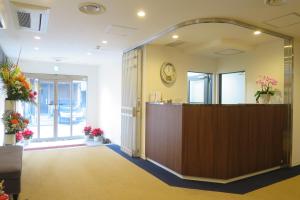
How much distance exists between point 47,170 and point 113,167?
1.20 m

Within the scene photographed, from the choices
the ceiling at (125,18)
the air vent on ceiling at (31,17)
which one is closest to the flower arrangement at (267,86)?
the ceiling at (125,18)

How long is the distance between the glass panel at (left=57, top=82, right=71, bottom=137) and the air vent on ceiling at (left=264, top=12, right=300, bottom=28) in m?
6.64

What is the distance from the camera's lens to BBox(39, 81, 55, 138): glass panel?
7.80m

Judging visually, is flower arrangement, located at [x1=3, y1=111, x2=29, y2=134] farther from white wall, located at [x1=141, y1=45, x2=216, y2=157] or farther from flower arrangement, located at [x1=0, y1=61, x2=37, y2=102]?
white wall, located at [x1=141, y1=45, x2=216, y2=157]

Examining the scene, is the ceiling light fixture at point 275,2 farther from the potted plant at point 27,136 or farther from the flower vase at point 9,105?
the potted plant at point 27,136

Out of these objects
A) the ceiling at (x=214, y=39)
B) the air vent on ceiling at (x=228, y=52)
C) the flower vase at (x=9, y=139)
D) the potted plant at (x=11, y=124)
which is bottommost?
the flower vase at (x=9, y=139)

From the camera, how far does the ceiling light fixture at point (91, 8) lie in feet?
9.71

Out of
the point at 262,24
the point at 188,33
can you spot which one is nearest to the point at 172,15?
the point at 188,33

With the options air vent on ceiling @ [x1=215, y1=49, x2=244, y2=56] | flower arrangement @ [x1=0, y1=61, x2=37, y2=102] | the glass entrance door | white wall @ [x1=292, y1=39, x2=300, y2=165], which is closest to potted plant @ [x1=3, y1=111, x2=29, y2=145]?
flower arrangement @ [x1=0, y1=61, x2=37, y2=102]

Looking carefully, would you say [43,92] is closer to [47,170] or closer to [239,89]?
[47,170]

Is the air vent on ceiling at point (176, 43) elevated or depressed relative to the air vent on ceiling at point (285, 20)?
depressed

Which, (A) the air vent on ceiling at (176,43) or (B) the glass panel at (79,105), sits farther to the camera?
(B) the glass panel at (79,105)

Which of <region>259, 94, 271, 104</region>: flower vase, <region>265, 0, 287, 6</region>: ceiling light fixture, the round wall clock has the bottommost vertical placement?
<region>259, 94, 271, 104</region>: flower vase

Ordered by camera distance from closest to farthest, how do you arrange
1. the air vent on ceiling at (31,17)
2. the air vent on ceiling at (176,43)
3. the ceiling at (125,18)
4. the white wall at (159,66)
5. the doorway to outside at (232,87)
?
the ceiling at (125,18) < the air vent on ceiling at (31,17) < the air vent on ceiling at (176,43) < the white wall at (159,66) < the doorway to outside at (232,87)
